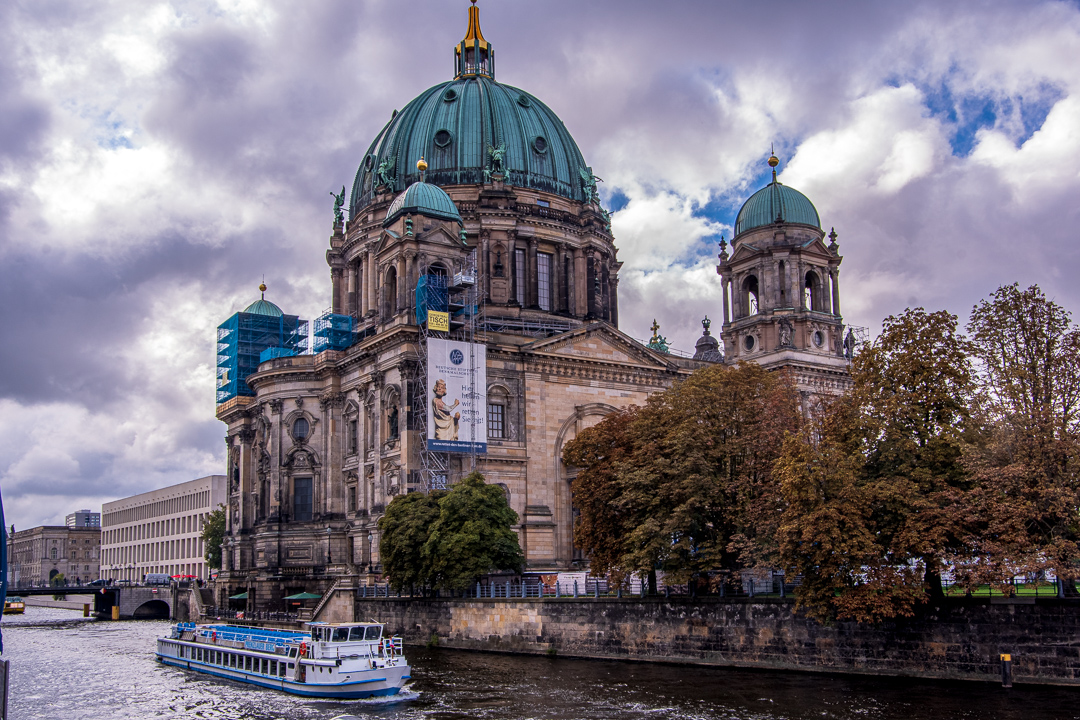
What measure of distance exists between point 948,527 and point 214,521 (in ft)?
300

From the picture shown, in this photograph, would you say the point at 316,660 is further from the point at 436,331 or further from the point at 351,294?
the point at 351,294

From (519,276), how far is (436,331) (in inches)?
702

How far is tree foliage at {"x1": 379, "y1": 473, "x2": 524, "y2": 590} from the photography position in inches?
2373

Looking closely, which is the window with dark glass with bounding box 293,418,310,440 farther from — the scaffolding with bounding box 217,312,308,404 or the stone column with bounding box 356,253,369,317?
the scaffolding with bounding box 217,312,308,404

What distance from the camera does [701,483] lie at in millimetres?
50281

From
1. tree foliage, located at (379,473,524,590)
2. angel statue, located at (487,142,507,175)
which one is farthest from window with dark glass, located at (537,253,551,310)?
tree foliage, located at (379,473,524,590)

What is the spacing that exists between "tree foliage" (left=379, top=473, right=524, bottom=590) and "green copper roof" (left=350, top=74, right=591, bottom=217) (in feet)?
114

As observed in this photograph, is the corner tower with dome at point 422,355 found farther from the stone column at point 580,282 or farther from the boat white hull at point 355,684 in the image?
the boat white hull at point 355,684

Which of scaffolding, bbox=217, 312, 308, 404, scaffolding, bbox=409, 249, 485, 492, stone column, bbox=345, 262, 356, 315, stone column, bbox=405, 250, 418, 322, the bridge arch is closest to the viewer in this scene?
scaffolding, bbox=409, 249, 485, 492

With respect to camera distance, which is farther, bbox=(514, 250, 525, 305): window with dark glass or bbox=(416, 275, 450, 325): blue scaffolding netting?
bbox=(514, 250, 525, 305): window with dark glass

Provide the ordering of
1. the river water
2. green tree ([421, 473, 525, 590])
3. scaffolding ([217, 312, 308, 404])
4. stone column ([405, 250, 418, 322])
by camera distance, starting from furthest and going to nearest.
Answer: scaffolding ([217, 312, 308, 404]) < stone column ([405, 250, 418, 322]) < green tree ([421, 473, 525, 590]) < the river water

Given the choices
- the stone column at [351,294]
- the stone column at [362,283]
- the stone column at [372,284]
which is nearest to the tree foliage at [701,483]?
the stone column at [372,284]

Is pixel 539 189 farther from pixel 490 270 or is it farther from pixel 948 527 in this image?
pixel 948 527

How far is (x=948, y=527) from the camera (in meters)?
39.8
